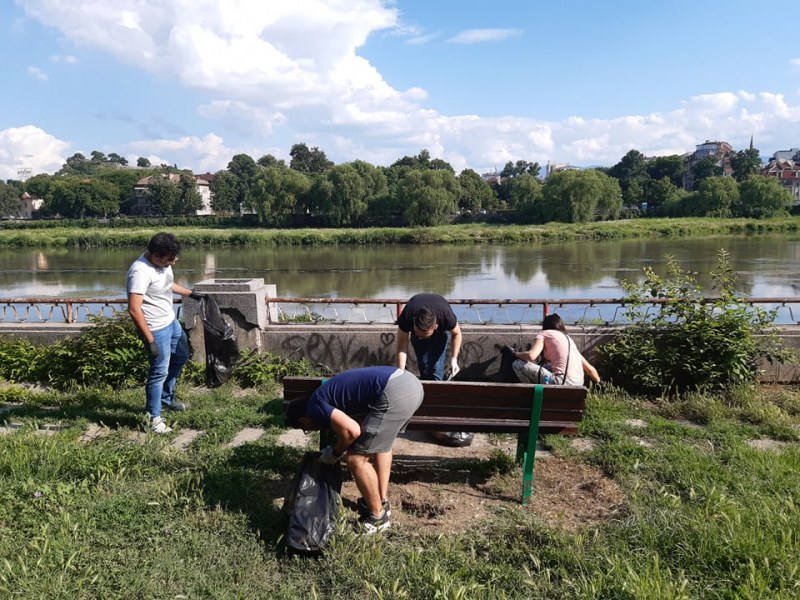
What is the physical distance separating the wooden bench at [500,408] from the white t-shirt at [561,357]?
1014mm

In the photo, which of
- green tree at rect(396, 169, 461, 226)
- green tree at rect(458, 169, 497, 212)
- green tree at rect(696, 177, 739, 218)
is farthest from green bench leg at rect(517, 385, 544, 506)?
green tree at rect(696, 177, 739, 218)

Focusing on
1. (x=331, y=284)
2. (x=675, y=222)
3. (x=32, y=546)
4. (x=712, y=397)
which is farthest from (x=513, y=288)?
(x=675, y=222)

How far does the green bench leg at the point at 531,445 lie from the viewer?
3486mm

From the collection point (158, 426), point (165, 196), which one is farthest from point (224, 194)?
point (158, 426)

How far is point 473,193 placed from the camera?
76250mm

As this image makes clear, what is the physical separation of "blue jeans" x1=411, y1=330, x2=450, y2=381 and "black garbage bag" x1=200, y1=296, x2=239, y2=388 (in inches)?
83.1

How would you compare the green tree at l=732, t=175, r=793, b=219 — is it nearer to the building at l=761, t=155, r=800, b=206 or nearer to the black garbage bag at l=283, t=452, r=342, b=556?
the building at l=761, t=155, r=800, b=206

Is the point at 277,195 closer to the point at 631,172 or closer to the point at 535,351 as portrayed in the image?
the point at 535,351

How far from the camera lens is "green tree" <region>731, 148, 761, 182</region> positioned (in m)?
95.2

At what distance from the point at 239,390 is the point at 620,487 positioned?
3.78 m

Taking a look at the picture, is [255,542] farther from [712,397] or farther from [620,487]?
[712,397]

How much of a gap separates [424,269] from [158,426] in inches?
1017

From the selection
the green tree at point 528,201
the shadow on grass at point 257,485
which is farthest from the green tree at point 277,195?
the shadow on grass at point 257,485

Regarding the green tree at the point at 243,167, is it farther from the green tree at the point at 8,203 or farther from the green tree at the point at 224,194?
the green tree at the point at 8,203
